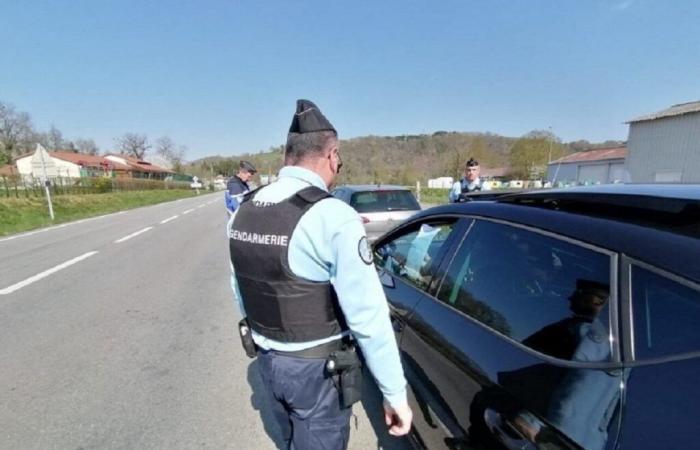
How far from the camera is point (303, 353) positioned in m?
1.47

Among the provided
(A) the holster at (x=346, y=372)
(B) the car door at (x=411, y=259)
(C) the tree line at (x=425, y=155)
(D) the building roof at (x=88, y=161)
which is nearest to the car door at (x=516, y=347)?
(B) the car door at (x=411, y=259)

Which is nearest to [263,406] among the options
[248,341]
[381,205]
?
[248,341]

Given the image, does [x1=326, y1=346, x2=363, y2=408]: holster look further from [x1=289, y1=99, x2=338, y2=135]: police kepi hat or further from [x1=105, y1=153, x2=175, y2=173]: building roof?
[x1=105, y1=153, x2=175, y2=173]: building roof

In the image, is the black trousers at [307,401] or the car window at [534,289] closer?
the car window at [534,289]

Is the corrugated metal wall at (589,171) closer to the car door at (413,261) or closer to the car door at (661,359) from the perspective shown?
the car door at (413,261)

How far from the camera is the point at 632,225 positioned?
117cm

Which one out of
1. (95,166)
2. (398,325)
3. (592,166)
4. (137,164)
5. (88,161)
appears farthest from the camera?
(137,164)

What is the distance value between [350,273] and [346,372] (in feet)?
1.41

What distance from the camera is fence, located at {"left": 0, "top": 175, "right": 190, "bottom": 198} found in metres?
19.8

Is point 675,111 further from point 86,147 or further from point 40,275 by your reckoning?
point 86,147

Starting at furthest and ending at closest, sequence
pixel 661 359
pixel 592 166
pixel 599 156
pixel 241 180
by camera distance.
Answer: pixel 592 166 < pixel 599 156 < pixel 241 180 < pixel 661 359

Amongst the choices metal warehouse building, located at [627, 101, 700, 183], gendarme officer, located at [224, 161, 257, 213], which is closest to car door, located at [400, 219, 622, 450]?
gendarme officer, located at [224, 161, 257, 213]

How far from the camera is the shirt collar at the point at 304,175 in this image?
150 cm

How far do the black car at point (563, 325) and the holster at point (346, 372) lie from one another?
44cm
